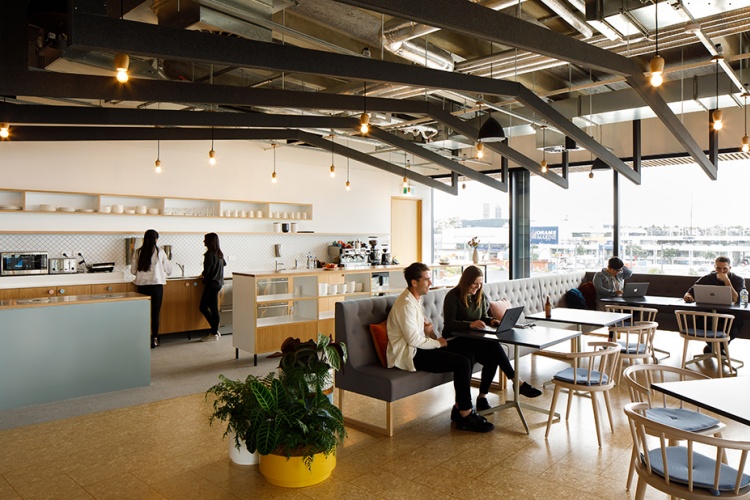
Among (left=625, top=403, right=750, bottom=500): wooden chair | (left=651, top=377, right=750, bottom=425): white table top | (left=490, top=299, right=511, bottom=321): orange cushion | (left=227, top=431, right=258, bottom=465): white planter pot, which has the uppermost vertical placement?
(left=651, top=377, right=750, bottom=425): white table top

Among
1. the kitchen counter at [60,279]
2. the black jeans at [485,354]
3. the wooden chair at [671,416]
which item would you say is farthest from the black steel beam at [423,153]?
the wooden chair at [671,416]

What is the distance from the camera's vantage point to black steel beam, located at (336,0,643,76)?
145 inches

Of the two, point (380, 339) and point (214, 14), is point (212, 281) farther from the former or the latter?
point (214, 14)

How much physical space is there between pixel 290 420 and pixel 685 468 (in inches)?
89.8

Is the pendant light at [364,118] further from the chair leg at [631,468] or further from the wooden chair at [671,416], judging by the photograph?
the chair leg at [631,468]

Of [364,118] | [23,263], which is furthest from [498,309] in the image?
[23,263]

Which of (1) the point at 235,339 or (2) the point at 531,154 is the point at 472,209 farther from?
(1) the point at 235,339

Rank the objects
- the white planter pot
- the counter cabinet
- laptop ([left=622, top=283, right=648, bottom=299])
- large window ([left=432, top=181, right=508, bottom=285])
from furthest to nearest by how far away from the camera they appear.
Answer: large window ([left=432, top=181, right=508, bottom=285])
laptop ([left=622, top=283, right=648, bottom=299])
the counter cabinet
the white planter pot

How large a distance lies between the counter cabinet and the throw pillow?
146 inches

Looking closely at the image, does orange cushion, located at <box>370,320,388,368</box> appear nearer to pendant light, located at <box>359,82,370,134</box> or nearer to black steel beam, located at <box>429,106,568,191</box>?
pendant light, located at <box>359,82,370,134</box>

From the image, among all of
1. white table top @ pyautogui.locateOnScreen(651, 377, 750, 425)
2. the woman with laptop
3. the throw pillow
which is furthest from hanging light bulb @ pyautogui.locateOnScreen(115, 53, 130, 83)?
the throw pillow

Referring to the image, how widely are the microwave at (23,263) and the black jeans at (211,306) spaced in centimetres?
223

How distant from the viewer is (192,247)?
9.43m

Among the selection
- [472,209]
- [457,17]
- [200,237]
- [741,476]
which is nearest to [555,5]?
[457,17]
